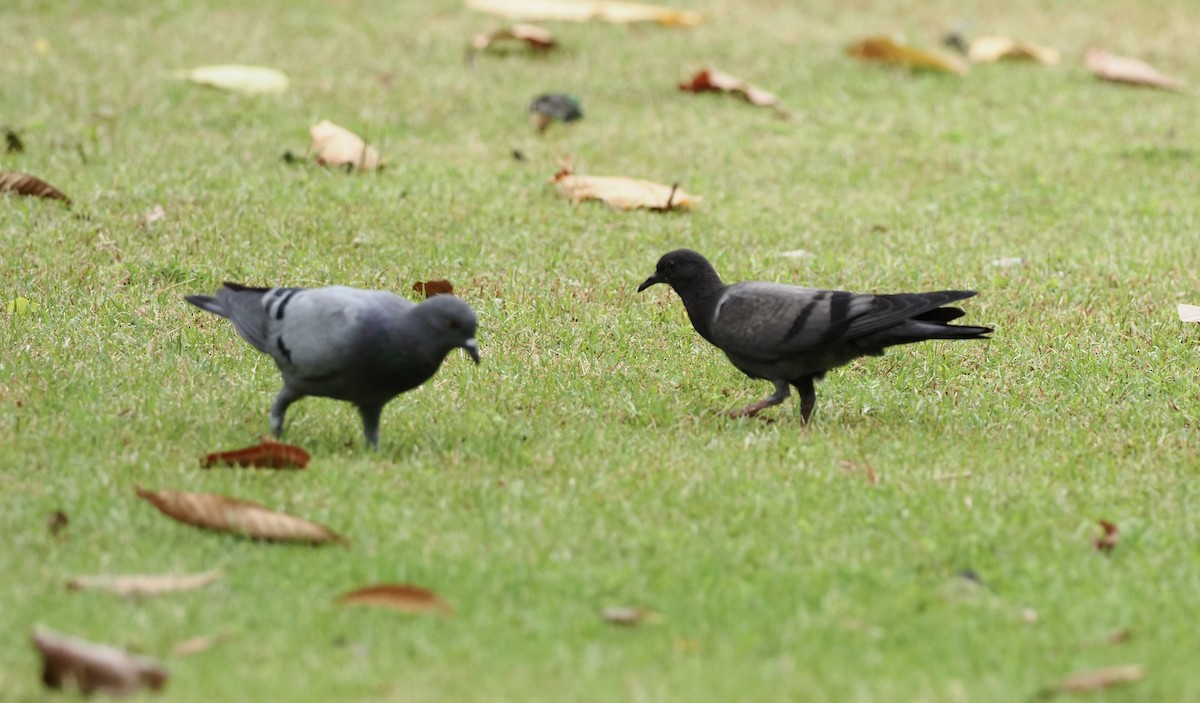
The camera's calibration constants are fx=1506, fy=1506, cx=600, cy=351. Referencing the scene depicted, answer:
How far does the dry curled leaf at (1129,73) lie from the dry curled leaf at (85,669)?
11972 millimetres

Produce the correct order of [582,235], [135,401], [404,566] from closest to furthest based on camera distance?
1. [404,566]
2. [135,401]
3. [582,235]

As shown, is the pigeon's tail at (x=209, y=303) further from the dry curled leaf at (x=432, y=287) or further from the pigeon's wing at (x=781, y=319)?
the pigeon's wing at (x=781, y=319)

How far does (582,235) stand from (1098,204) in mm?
3687

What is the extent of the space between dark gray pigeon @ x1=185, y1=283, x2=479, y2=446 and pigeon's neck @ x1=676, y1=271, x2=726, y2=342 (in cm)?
162

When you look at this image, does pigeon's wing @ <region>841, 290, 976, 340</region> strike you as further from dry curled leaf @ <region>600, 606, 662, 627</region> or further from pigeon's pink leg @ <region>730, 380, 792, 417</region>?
dry curled leaf @ <region>600, 606, 662, 627</region>

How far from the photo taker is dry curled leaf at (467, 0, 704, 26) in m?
15.0

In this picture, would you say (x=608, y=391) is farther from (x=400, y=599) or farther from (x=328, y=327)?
(x=400, y=599)

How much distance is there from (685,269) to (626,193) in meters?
2.86

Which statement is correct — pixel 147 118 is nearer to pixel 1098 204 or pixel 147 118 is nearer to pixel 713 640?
pixel 1098 204

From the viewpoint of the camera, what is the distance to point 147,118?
1123cm

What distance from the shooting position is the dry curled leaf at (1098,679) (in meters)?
3.96

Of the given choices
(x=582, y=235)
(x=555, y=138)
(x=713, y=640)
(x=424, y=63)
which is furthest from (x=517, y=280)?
(x=424, y=63)

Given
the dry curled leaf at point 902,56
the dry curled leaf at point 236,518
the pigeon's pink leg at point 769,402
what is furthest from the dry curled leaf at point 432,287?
the dry curled leaf at point 902,56

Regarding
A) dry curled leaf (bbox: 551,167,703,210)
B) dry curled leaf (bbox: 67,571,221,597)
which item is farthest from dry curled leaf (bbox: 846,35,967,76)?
dry curled leaf (bbox: 67,571,221,597)
